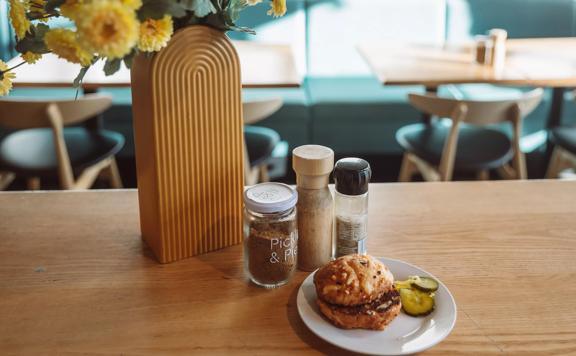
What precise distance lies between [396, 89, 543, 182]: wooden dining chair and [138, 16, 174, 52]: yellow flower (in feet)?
5.70

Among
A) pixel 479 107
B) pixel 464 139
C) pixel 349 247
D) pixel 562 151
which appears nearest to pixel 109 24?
pixel 349 247

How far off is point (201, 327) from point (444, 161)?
5.96 feet

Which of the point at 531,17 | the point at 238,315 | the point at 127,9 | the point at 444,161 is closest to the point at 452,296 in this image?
the point at 238,315

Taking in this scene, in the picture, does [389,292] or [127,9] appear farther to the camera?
[389,292]

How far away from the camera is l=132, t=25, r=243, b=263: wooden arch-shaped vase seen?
0.94m

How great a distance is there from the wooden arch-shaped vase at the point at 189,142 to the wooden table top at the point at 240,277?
5cm

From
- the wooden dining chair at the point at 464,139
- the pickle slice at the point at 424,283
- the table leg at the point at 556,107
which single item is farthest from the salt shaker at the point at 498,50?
the pickle slice at the point at 424,283

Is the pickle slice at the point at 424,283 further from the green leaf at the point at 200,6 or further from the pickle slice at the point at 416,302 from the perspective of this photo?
the green leaf at the point at 200,6

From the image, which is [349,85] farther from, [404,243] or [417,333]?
[417,333]

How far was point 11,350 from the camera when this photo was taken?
32.4 inches

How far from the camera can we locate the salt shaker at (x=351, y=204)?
3.15 feet

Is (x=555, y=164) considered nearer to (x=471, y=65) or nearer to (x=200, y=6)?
(x=471, y=65)

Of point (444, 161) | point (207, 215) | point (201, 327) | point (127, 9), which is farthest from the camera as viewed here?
point (444, 161)

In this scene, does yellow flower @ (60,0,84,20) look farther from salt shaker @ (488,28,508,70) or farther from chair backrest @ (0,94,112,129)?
salt shaker @ (488,28,508,70)
